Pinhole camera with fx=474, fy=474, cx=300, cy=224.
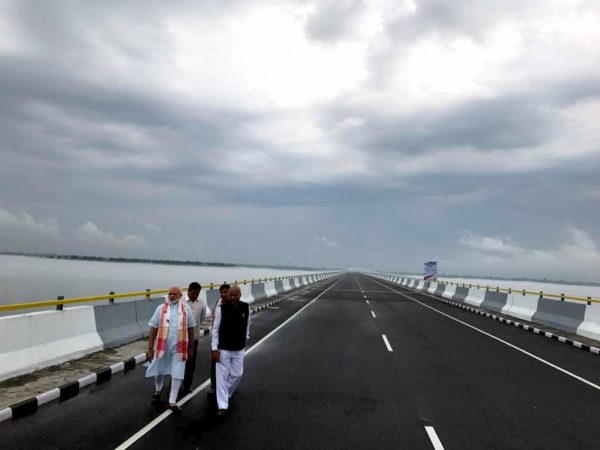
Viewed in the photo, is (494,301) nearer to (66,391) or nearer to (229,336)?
(229,336)

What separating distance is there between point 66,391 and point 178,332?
2304 mm

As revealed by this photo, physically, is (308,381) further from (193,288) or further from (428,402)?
(193,288)

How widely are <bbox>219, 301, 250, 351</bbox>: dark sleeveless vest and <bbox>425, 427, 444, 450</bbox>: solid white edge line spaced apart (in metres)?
3.02

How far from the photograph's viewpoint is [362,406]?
762 cm

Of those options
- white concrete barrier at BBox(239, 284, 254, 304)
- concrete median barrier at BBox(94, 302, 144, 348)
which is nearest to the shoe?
concrete median barrier at BBox(94, 302, 144, 348)

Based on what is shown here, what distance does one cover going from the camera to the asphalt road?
611cm

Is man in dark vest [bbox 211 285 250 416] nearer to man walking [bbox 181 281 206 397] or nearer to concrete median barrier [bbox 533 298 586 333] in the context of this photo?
man walking [bbox 181 281 206 397]

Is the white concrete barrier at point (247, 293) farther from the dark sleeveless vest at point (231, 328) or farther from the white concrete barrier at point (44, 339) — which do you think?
the dark sleeveless vest at point (231, 328)

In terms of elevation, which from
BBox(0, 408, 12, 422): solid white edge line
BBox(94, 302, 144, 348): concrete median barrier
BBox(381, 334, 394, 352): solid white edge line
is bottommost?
BBox(0, 408, 12, 422): solid white edge line

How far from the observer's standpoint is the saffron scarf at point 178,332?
288 inches

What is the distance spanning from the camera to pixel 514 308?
24.5 metres

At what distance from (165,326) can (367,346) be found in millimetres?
7656

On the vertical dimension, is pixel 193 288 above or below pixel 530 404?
above

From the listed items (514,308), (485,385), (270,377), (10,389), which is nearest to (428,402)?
(485,385)
